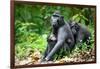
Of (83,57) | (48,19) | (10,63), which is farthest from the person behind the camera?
(83,57)

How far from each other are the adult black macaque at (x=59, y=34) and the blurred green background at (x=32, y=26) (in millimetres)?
56

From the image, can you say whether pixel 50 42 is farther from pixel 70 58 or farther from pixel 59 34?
pixel 70 58

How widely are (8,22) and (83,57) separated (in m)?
0.94

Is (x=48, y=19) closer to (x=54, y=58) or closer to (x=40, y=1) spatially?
(x=40, y=1)

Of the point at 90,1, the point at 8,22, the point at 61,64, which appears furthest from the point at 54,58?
the point at 90,1

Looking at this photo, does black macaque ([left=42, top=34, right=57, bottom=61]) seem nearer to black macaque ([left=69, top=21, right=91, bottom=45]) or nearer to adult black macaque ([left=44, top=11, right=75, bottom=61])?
adult black macaque ([left=44, top=11, right=75, bottom=61])

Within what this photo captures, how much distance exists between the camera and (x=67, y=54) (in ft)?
7.39

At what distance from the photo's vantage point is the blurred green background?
208 centimetres

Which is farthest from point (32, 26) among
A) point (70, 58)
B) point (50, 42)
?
point (70, 58)

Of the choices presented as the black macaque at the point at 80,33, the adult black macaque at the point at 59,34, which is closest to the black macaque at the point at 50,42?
the adult black macaque at the point at 59,34

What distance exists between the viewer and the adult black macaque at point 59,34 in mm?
2205

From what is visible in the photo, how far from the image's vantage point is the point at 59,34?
2227 mm

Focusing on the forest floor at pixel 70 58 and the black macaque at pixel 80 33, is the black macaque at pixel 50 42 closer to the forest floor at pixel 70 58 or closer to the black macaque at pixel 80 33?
the forest floor at pixel 70 58

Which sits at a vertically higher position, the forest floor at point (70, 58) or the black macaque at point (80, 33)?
the black macaque at point (80, 33)
